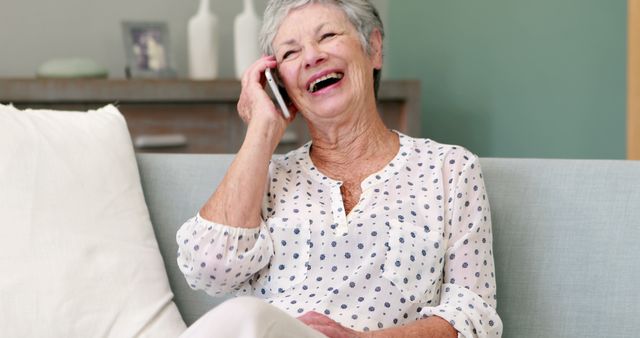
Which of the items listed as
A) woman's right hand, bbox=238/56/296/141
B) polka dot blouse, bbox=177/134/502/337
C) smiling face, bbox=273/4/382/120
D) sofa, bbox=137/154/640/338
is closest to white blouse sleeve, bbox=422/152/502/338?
polka dot blouse, bbox=177/134/502/337

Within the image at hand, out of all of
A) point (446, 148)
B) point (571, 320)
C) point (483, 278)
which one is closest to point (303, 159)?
point (446, 148)

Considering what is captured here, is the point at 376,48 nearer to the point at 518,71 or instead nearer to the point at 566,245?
the point at 566,245

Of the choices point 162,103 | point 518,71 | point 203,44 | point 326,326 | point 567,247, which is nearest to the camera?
point 326,326

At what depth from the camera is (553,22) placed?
3.55 metres

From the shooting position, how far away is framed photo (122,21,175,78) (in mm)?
3879

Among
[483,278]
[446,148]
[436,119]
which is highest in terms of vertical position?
[446,148]

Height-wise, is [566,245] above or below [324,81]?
below

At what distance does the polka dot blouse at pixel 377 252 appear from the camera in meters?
1.70

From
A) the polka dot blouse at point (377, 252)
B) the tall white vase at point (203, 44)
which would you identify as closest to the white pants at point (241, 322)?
the polka dot blouse at point (377, 252)

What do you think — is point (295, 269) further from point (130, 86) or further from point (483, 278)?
point (130, 86)

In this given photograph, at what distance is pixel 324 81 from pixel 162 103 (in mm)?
1799

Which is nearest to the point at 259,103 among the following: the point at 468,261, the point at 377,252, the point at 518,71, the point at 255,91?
the point at 255,91

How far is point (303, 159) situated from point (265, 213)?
0.51 feet

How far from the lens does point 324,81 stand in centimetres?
192
